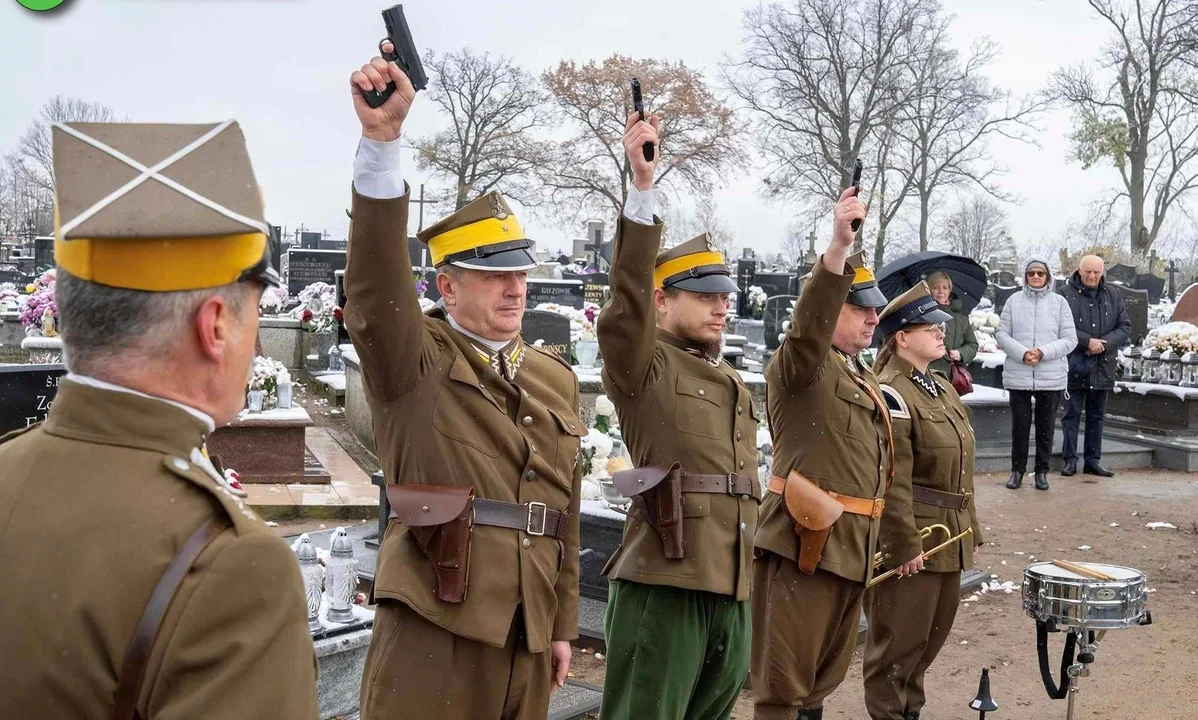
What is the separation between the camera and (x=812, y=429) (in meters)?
4.77

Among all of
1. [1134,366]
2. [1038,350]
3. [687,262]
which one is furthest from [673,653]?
[1134,366]

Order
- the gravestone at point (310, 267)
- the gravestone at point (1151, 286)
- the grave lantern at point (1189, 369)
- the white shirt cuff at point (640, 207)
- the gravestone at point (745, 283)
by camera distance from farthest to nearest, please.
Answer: the gravestone at point (1151, 286) < the gravestone at point (745, 283) < the gravestone at point (310, 267) < the grave lantern at point (1189, 369) < the white shirt cuff at point (640, 207)

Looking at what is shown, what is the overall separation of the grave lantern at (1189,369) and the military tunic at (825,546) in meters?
10.6

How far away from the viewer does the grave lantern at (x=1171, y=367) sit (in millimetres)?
14047

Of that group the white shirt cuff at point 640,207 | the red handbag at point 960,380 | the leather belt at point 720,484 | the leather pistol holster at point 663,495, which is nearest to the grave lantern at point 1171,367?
the red handbag at point 960,380

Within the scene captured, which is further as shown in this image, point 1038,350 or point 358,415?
point 358,415

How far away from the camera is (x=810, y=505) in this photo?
461 cm

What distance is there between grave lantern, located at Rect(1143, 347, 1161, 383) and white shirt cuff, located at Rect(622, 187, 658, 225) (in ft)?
40.5

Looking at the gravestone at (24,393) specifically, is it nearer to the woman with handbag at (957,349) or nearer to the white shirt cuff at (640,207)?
the white shirt cuff at (640,207)

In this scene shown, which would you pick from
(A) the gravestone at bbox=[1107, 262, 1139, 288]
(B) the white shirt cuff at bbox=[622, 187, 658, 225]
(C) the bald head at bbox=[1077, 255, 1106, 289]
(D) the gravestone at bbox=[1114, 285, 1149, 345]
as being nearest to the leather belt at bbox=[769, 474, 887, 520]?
(B) the white shirt cuff at bbox=[622, 187, 658, 225]

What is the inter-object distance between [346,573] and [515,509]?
187 cm

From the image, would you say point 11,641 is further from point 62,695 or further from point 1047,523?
point 1047,523

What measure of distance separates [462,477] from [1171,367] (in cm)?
1296

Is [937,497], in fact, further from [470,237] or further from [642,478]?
[470,237]
